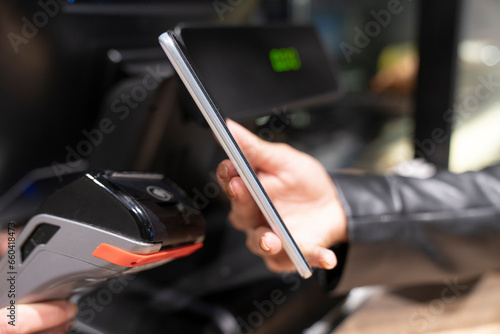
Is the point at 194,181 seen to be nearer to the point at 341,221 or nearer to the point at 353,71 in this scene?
the point at 341,221

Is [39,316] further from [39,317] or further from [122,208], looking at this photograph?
[122,208]

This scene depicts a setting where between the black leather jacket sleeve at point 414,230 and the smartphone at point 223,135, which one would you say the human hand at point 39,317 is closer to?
the smartphone at point 223,135

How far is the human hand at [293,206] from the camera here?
477 mm

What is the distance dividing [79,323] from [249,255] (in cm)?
32

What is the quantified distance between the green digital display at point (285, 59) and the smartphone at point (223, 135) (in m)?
0.29

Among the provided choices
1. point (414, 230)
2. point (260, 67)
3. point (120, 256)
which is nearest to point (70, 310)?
point (120, 256)

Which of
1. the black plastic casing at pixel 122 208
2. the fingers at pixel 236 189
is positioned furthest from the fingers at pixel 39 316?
the fingers at pixel 236 189

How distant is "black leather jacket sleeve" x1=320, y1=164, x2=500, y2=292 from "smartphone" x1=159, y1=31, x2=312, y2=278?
0.80ft

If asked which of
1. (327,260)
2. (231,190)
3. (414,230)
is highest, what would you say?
(231,190)

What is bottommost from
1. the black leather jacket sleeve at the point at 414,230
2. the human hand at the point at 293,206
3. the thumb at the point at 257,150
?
the black leather jacket sleeve at the point at 414,230

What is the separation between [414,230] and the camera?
2.18ft

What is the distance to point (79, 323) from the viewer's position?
0.62m

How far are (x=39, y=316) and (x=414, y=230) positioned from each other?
529 mm

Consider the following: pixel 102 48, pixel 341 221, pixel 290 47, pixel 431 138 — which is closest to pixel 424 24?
pixel 431 138
